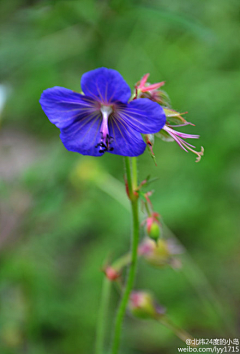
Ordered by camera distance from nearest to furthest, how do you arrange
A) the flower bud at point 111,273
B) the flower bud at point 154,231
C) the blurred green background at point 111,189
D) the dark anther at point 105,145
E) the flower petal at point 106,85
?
the flower petal at point 106,85
the dark anther at point 105,145
the flower bud at point 154,231
the flower bud at point 111,273
the blurred green background at point 111,189

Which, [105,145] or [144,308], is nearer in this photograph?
[105,145]

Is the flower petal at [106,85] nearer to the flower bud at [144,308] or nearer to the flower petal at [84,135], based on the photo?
the flower petal at [84,135]

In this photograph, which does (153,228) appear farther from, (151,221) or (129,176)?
(129,176)

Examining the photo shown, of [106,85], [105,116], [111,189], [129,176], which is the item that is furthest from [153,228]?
[111,189]

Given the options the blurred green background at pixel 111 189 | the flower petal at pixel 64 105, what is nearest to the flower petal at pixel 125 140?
the flower petal at pixel 64 105

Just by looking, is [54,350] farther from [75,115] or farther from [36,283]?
[75,115]
